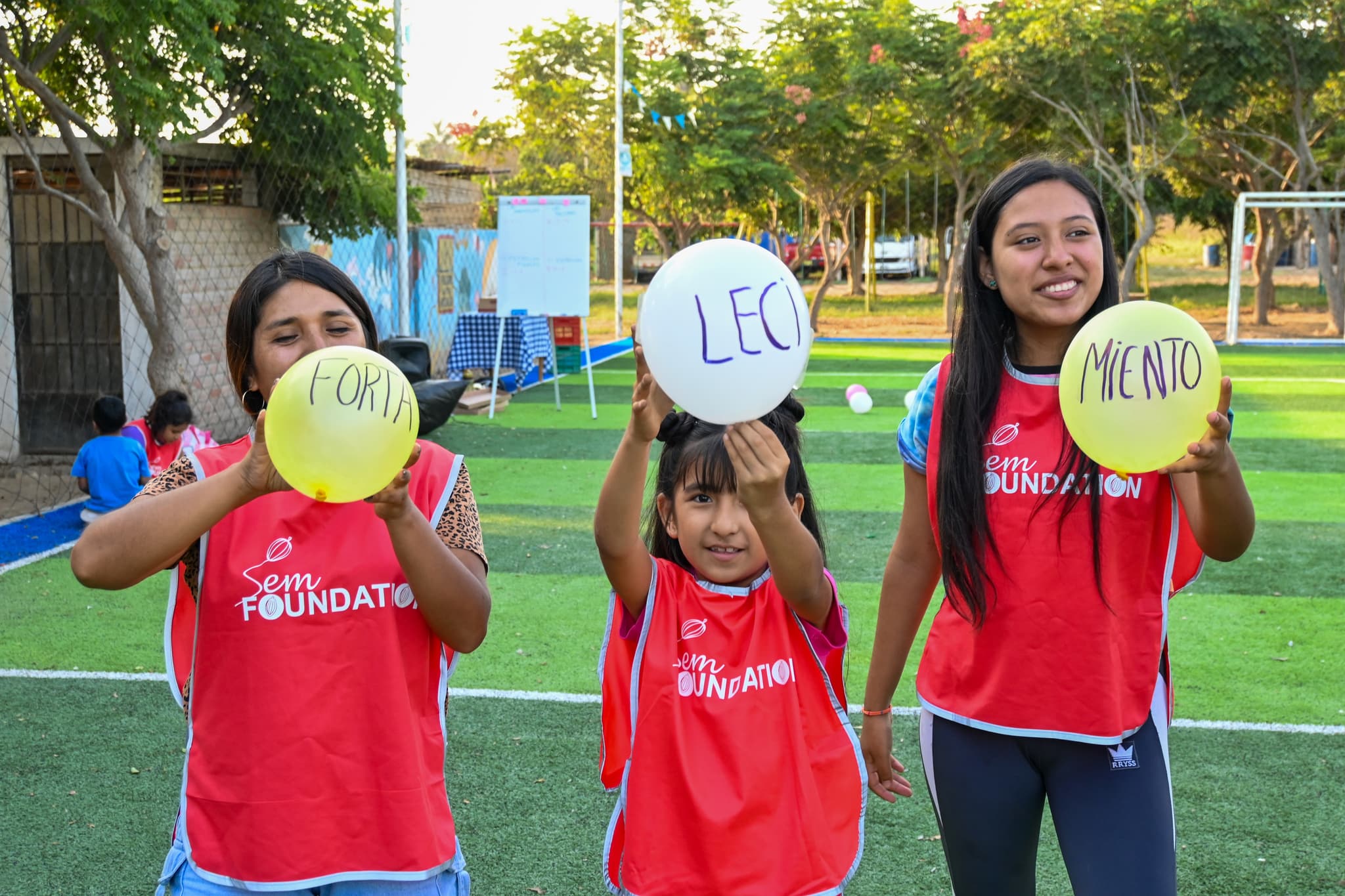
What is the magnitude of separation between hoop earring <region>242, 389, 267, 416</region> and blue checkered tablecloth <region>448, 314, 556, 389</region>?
12.1 m

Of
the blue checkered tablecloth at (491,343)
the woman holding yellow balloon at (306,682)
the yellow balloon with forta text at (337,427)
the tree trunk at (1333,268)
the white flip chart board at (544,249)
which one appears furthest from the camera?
the tree trunk at (1333,268)

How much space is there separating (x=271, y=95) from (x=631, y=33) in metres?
14.3

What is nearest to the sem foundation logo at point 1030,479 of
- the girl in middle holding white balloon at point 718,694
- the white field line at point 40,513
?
the girl in middle holding white balloon at point 718,694

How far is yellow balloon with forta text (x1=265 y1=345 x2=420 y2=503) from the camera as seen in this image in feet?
5.34

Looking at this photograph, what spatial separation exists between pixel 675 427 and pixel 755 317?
0.38 meters

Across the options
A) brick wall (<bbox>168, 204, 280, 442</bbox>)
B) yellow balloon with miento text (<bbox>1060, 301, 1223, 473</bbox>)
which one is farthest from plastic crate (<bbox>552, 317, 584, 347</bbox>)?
yellow balloon with miento text (<bbox>1060, 301, 1223, 473</bbox>)

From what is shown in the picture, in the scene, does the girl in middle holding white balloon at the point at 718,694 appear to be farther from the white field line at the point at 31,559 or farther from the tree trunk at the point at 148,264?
the tree trunk at the point at 148,264

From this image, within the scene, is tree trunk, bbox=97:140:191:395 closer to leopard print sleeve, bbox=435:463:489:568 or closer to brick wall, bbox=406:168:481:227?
brick wall, bbox=406:168:481:227

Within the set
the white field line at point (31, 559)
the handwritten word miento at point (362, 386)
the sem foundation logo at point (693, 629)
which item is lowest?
the white field line at point (31, 559)

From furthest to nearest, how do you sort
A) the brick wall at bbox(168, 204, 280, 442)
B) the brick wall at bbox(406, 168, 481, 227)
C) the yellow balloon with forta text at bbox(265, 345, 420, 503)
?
the brick wall at bbox(406, 168, 481, 227), the brick wall at bbox(168, 204, 280, 442), the yellow balloon with forta text at bbox(265, 345, 420, 503)

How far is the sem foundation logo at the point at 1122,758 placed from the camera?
2.05m

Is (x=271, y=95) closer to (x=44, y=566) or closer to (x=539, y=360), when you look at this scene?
(x=44, y=566)

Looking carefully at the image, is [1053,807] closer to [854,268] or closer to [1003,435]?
[1003,435]

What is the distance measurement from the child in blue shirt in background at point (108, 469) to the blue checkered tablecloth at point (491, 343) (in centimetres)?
718
